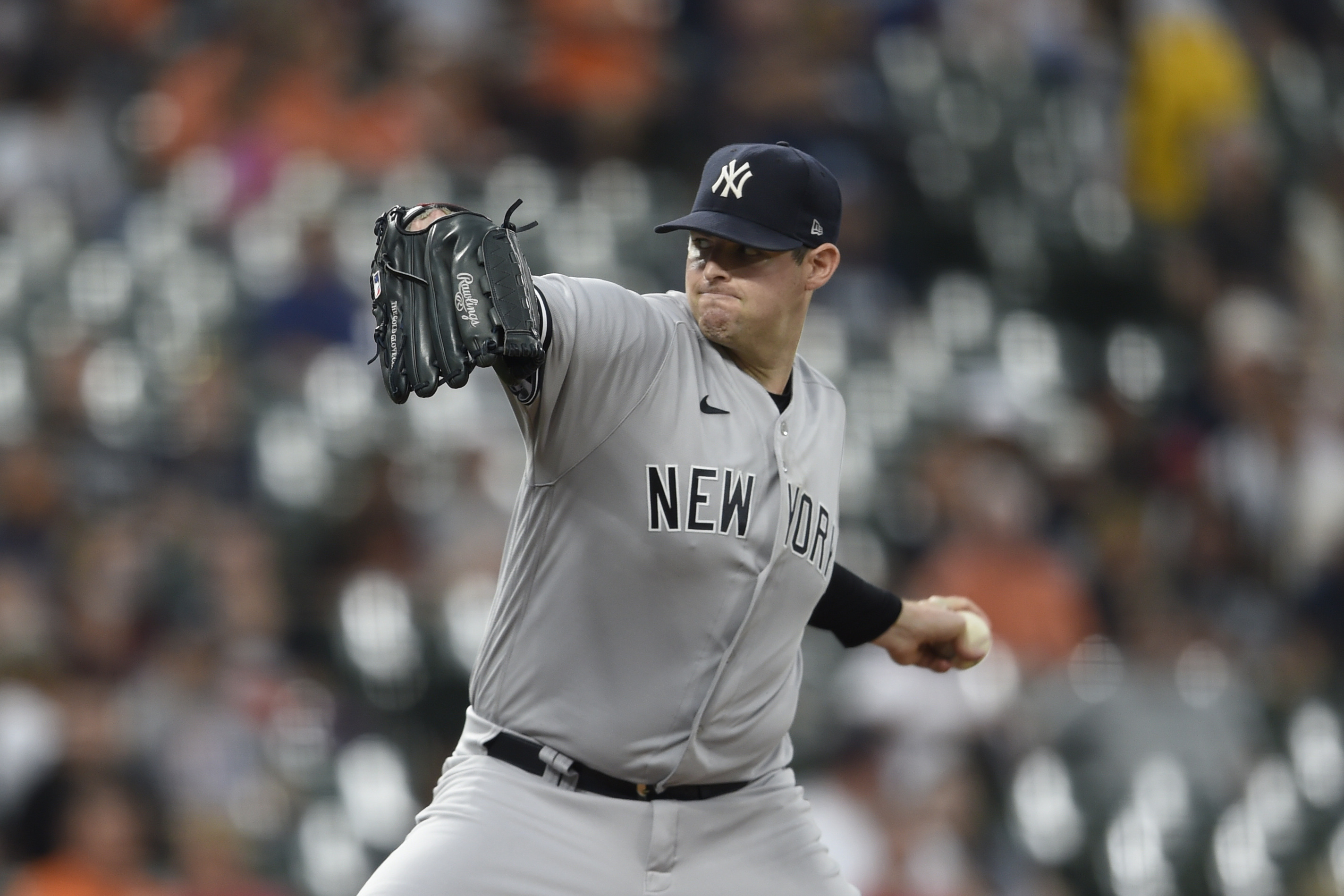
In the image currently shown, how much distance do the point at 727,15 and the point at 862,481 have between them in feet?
8.96

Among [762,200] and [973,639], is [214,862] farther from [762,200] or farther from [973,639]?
[762,200]

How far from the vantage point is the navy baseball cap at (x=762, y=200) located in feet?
10.3

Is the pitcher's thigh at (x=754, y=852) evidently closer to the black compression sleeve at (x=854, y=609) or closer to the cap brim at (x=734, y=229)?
the black compression sleeve at (x=854, y=609)

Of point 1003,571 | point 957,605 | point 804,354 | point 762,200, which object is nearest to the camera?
point 762,200

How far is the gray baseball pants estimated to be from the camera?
296 cm

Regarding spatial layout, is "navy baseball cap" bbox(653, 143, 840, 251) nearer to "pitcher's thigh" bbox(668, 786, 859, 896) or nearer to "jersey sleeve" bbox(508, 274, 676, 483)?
"jersey sleeve" bbox(508, 274, 676, 483)

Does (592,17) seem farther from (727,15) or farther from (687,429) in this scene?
(687,429)

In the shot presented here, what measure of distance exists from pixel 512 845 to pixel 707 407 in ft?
2.60

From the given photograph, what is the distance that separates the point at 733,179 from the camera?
3.16 m

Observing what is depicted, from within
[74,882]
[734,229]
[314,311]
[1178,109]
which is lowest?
[74,882]

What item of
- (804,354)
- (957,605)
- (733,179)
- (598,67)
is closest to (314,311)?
(804,354)

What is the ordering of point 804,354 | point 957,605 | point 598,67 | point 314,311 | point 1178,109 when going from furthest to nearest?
point 1178,109, point 598,67, point 804,354, point 314,311, point 957,605

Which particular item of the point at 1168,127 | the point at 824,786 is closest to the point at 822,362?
the point at 824,786

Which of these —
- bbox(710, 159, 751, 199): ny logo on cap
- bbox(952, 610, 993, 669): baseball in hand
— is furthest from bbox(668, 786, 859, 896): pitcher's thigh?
bbox(710, 159, 751, 199): ny logo on cap
